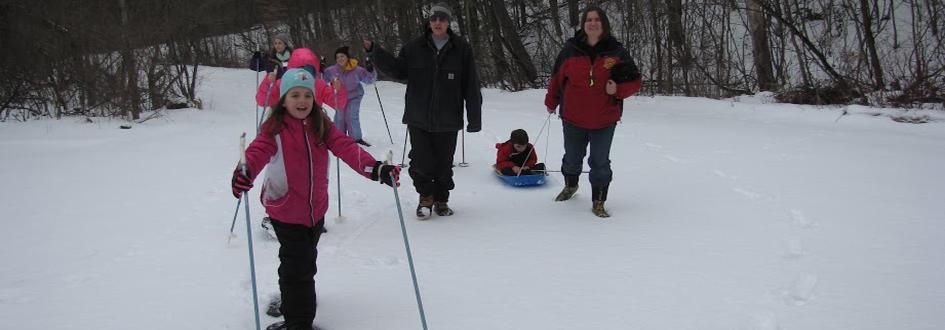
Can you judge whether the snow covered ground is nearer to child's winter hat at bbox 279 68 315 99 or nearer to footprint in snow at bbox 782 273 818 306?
footprint in snow at bbox 782 273 818 306

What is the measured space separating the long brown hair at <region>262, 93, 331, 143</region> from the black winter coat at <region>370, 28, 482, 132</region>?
5.83 feet

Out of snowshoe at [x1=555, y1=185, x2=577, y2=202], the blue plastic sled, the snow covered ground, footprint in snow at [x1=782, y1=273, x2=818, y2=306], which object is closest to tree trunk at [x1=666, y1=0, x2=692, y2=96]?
the snow covered ground

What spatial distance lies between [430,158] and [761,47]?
1031 cm

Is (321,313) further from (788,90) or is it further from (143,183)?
(788,90)

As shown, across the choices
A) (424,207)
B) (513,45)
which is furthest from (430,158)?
(513,45)

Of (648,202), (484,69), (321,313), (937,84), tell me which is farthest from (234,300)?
(484,69)

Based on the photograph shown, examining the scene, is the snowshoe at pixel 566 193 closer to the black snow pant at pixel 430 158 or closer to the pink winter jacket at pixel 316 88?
the black snow pant at pixel 430 158

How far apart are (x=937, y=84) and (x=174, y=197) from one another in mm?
10675

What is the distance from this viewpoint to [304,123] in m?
3.10

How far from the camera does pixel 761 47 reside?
504 inches

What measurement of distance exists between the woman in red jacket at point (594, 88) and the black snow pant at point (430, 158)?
978mm

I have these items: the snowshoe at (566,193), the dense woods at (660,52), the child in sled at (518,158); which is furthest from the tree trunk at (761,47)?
the snowshoe at (566,193)

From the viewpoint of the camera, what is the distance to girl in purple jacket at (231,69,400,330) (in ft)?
9.98

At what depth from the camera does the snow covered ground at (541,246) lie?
3.34m
